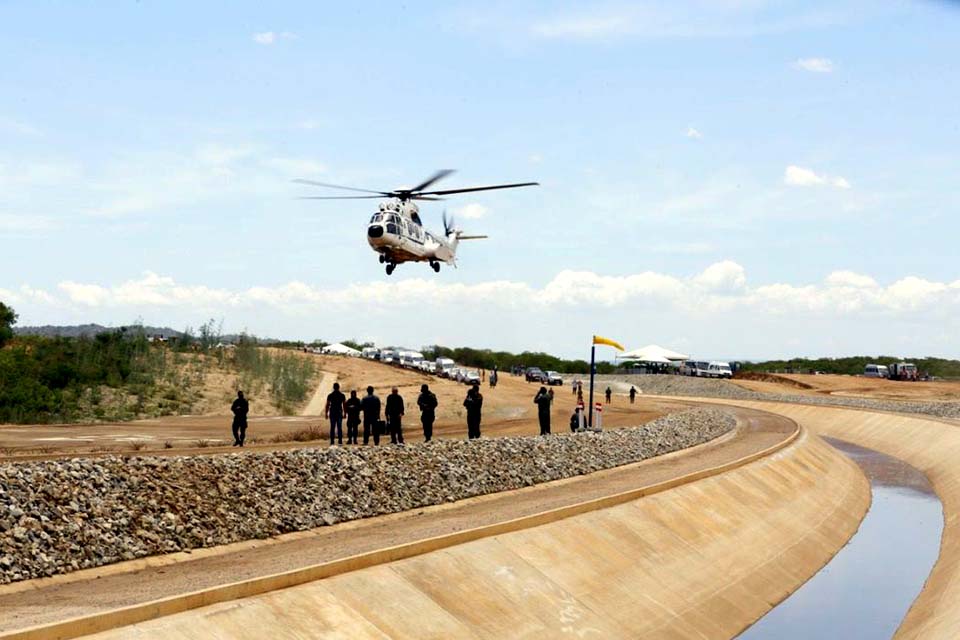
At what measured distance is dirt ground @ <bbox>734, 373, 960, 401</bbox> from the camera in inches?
4464

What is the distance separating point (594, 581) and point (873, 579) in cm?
1398

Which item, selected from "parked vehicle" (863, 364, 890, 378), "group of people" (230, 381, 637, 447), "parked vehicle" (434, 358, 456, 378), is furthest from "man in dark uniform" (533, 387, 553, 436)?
"parked vehicle" (863, 364, 890, 378)

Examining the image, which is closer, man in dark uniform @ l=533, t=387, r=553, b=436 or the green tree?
man in dark uniform @ l=533, t=387, r=553, b=436

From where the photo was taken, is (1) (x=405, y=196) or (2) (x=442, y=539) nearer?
(2) (x=442, y=539)

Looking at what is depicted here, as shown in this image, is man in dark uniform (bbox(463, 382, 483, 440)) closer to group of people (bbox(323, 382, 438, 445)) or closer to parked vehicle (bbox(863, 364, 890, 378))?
group of people (bbox(323, 382, 438, 445))

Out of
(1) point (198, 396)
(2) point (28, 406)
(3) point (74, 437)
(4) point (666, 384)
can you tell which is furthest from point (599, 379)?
(3) point (74, 437)

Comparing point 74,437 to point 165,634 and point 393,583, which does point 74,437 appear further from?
point 165,634

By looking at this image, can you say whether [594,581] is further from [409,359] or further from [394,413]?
[409,359]

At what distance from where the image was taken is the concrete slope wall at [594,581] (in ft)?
57.0

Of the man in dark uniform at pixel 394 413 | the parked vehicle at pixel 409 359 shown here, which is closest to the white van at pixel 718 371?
the parked vehicle at pixel 409 359

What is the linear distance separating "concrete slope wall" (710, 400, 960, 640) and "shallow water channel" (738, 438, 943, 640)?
60 centimetres

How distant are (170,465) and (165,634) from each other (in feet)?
31.3

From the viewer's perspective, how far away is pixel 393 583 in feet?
64.5

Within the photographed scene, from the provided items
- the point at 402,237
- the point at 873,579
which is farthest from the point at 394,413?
the point at 402,237
